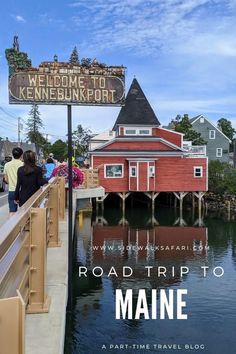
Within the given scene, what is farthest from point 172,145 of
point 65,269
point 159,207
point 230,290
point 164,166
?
point 65,269

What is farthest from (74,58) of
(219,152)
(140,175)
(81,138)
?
(81,138)

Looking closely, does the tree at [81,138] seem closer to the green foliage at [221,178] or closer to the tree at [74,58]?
the green foliage at [221,178]

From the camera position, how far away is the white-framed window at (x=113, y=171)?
36222 mm

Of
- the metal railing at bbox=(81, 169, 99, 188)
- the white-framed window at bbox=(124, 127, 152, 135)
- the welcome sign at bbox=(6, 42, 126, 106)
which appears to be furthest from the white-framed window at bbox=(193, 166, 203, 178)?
the welcome sign at bbox=(6, 42, 126, 106)

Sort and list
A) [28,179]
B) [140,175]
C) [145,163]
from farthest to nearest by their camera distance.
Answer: [145,163]
[140,175]
[28,179]

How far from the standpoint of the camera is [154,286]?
1414 centimetres

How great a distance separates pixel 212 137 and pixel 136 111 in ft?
71.6

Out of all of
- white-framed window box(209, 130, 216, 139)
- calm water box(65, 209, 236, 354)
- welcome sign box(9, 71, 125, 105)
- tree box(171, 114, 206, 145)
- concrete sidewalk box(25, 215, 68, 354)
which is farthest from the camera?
white-framed window box(209, 130, 216, 139)

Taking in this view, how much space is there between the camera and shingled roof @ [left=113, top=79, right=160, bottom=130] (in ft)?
124

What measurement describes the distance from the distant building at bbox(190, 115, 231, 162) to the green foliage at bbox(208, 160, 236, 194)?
16026mm

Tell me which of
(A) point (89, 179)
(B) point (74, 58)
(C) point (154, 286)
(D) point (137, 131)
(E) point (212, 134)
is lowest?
(C) point (154, 286)

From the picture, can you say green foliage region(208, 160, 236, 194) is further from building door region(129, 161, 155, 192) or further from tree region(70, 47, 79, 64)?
tree region(70, 47, 79, 64)

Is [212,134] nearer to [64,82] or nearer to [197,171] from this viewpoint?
[197,171]

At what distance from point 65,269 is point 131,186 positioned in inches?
1155
